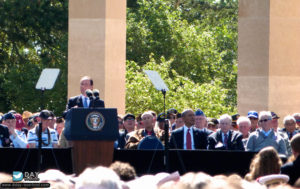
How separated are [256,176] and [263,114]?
13.3 feet

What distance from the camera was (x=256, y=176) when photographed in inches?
263

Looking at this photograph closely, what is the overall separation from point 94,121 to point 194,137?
1.89m

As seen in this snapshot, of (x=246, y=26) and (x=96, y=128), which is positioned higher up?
(x=246, y=26)

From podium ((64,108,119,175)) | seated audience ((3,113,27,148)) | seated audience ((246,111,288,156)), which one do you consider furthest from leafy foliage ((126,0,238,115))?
podium ((64,108,119,175))

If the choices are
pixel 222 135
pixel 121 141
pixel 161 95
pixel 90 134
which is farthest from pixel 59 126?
pixel 161 95

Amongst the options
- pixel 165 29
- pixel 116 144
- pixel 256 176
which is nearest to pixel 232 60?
pixel 165 29

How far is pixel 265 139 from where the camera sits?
10.5m

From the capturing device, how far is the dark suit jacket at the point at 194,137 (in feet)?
36.7

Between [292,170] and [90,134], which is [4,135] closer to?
[90,134]

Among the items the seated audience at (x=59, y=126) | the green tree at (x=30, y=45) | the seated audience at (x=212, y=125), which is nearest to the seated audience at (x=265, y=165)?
the seated audience at (x=59, y=126)

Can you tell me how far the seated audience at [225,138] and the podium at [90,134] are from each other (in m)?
1.67

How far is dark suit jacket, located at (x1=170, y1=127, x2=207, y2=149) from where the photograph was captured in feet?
36.7

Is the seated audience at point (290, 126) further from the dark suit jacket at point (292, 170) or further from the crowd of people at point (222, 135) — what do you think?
the dark suit jacket at point (292, 170)

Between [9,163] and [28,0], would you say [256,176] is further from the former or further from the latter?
[28,0]
